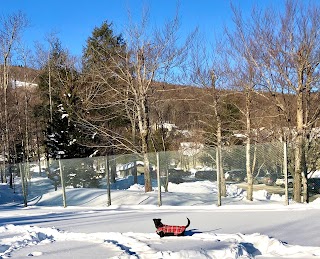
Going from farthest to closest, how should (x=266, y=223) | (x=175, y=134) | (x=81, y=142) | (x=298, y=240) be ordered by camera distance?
1. (x=175, y=134)
2. (x=81, y=142)
3. (x=266, y=223)
4. (x=298, y=240)

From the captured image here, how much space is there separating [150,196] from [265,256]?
29.8ft

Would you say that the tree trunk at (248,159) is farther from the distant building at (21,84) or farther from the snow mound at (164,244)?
the distant building at (21,84)

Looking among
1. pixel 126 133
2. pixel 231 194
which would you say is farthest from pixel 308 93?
pixel 126 133

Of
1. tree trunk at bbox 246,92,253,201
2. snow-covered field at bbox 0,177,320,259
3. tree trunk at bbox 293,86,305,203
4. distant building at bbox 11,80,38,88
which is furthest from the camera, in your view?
distant building at bbox 11,80,38,88

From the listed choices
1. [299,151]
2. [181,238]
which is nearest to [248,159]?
[299,151]

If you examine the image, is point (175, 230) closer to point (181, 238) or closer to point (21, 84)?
point (181, 238)

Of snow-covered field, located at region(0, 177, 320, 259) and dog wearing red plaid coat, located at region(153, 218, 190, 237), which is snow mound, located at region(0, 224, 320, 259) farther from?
dog wearing red plaid coat, located at region(153, 218, 190, 237)

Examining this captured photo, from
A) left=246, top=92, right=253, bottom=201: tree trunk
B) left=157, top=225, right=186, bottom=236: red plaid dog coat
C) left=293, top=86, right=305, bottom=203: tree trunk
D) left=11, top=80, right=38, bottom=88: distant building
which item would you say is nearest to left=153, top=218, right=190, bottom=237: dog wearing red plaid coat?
left=157, top=225, right=186, bottom=236: red plaid dog coat

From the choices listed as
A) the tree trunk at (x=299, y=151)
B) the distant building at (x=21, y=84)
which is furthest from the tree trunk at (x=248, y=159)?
the distant building at (x=21, y=84)

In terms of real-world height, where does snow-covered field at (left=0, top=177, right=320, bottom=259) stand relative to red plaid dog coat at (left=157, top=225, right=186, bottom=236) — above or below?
below

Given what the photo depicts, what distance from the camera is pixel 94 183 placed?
56.3ft

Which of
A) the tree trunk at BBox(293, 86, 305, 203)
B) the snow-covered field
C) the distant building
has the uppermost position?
the distant building

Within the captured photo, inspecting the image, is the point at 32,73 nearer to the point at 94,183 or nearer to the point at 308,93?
the point at 94,183

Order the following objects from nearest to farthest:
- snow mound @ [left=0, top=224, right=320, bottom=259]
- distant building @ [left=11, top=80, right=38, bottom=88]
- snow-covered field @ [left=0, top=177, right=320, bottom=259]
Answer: snow mound @ [left=0, top=224, right=320, bottom=259]
snow-covered field @ [left=0, top=177, right=320, bottom=259]
distant building @ [left=11, top=80, right=38, bottom=88]
